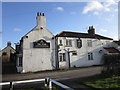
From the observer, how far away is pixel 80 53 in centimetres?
2500

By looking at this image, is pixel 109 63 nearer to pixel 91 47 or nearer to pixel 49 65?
pixel 49 65

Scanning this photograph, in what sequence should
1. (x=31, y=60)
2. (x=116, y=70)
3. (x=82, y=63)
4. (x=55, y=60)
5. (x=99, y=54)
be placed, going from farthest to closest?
(x=99, y=54) → (x=82, y=63) → (x=55, y=60) → (x=31, y=60) → (x=116, y=70)

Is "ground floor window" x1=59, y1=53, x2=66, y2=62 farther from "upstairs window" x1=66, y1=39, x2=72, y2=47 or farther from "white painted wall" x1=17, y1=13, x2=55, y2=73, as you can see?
"upstairs window" x1=66, y1=39, x2=72, y2=47

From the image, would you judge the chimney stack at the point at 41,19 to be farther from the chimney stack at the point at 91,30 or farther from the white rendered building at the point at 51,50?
the chimney stack at the point at 91,30

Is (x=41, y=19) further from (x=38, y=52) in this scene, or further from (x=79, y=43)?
(x=79, y=43)

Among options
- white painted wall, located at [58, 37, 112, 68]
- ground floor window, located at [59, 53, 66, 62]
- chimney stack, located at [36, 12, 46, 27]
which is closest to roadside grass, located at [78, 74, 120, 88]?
ground floor window, located at [59, 53, 66, 62]

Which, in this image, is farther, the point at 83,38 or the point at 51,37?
the point at 83,38

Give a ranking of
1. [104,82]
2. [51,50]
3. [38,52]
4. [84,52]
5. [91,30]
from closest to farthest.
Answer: [104,82], [38,52], [51,50], [84,52], [91,30]

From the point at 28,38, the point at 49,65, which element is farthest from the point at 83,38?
the point at 28,38

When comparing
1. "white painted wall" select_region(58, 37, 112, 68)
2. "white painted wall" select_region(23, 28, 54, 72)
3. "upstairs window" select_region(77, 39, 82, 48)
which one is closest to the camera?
"white painted wall" select_region(23, 28, 54, 72)

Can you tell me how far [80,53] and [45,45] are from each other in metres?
7.72

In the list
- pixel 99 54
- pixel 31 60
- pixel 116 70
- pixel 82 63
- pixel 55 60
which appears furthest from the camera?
pixel 99 54

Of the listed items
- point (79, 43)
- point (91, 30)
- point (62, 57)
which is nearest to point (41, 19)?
point (62, 57)

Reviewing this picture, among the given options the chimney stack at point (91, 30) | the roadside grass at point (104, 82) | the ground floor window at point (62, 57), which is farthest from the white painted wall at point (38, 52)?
the roadside grass at point (104, 82)
